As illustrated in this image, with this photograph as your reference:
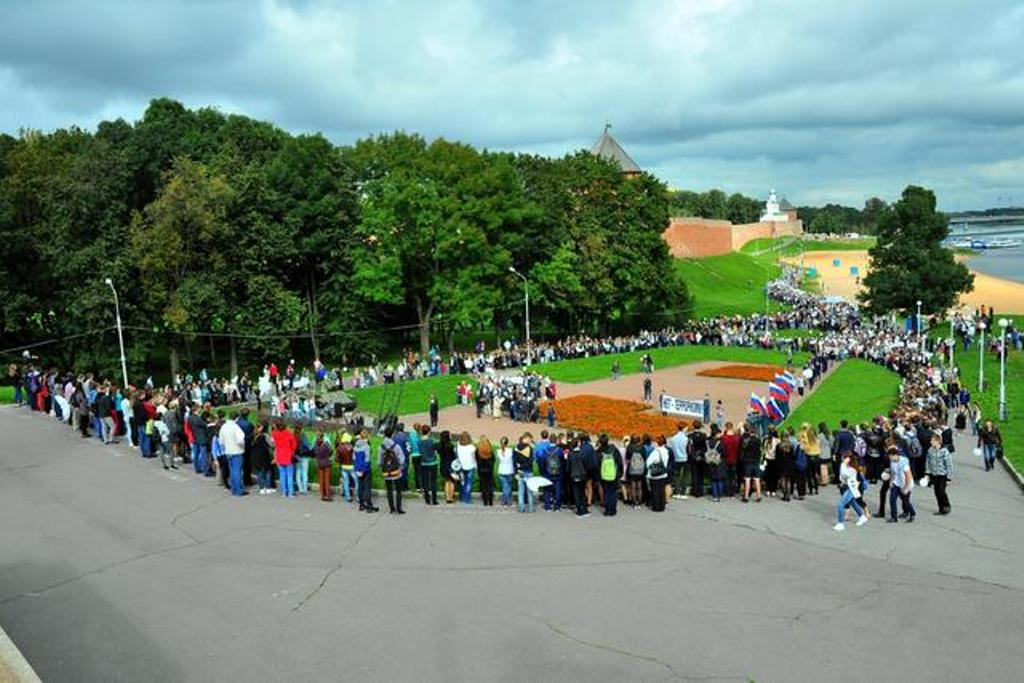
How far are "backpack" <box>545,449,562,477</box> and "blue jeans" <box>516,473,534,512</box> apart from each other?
439mm

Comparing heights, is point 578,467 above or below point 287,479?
above

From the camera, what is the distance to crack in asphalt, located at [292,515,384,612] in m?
11.3

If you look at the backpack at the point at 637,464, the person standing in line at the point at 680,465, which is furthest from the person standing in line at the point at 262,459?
the person standing in line at the point at 680,465

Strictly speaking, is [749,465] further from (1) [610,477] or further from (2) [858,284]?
(2) [858,284]

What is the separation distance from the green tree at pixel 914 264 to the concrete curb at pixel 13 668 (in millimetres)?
59031

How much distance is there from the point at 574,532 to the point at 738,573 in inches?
123

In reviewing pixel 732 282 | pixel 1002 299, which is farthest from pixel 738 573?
pixel 732 282

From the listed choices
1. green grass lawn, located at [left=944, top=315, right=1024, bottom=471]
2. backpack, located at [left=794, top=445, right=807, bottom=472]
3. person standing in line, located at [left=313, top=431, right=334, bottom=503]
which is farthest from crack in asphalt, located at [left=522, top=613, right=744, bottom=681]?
green grass lawn, located at [left=944, top=315, right=1024, bottom=471]

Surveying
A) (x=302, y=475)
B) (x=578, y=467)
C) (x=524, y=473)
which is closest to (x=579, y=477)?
(x=578, y=467)

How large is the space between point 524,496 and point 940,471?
24.2 ft

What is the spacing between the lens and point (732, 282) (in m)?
112

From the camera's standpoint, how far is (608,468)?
15.7 m

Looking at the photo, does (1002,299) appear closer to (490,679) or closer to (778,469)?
(778,469)

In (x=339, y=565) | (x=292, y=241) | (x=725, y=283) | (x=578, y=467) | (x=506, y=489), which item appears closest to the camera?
(x=339, y=565)
